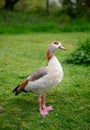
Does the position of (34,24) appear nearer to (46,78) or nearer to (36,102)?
(36,102)

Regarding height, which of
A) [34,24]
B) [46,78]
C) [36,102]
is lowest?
[34,24]

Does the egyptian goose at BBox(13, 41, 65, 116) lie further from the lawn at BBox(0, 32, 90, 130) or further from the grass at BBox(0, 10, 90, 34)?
the grass at BBox(0, 10, 90, 34)

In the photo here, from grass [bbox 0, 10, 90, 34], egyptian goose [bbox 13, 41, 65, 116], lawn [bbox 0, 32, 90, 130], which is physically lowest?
grass [bbox 0, 10, 90, 34]

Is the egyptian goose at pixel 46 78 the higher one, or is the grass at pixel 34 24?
the egyptian goose at pixel 46 78

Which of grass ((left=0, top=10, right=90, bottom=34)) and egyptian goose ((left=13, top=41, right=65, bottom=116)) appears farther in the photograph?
grass ((left=0, top=10, right=90, bottom=34))

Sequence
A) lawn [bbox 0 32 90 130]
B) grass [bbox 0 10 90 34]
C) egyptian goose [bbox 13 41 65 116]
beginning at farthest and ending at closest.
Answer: grass [bbox 0 10 90 34] < egyptian goose [bbox 13 41 65 116] < lawn [bbox 0 32 90 130]

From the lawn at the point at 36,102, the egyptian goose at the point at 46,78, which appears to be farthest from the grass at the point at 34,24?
the egyptian goose at the point at 46,78

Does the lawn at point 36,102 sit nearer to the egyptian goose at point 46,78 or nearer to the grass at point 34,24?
the egyptian goose at point 46,78

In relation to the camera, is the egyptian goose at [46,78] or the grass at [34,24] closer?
the egyptian goose at [46,78]

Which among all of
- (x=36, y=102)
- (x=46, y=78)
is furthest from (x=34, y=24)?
(x=46, y=78)

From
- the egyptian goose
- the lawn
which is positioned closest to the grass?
the lawn

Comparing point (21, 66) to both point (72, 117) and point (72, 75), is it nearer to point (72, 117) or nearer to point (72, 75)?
point (72, 75)

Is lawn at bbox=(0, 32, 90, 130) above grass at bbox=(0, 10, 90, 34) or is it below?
above

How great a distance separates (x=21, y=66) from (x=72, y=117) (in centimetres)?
358
